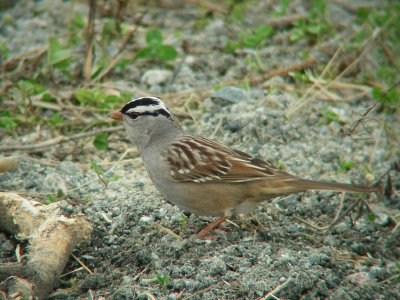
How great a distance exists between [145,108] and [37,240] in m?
1.50

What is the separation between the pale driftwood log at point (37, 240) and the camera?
3.71 m

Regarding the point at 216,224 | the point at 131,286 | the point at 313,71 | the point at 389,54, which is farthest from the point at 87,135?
the point at 389,54

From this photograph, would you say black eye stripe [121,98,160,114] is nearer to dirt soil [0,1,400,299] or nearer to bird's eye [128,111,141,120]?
bird's eye [128,111,141,120]

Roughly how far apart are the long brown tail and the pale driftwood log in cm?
151

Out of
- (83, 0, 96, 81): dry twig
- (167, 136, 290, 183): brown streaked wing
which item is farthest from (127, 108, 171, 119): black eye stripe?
(83, 0, 96, 81): dry twig

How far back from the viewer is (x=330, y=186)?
443cm

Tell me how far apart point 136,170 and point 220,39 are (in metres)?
2.80

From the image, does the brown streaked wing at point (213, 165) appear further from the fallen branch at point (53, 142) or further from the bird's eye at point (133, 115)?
the fallen branch at point (53, 142)

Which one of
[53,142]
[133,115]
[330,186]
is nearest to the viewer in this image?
[330,186]

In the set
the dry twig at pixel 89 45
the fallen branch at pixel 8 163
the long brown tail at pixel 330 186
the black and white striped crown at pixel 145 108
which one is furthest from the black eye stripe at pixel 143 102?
the dry twig at pixel 89 45

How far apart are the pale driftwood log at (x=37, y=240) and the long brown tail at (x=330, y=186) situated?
59.3 inches

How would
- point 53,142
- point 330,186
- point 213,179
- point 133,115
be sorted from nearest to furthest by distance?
point 330,186 → point 213,179 → point 133,115 → point 53,142

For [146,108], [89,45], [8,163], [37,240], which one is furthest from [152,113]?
[89,45]

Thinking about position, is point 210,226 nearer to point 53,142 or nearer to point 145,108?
point 145,108
